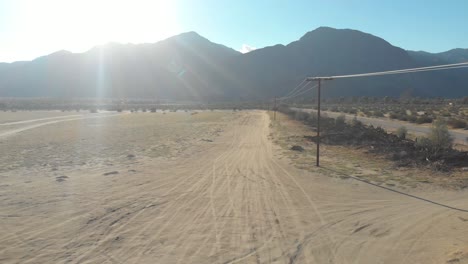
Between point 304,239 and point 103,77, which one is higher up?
point 103,77

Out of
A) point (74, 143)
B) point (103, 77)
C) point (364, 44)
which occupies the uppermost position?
point (364, 44)

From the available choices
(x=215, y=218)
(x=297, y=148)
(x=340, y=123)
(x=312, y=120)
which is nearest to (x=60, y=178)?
(x=215, y=218)

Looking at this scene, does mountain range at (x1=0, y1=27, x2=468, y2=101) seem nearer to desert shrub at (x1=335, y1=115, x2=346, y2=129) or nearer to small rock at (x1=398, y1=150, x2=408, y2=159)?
desert shrub at (x1=335, y1=115, x2=346, y2=129)

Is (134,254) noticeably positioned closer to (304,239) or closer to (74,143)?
(304,239)

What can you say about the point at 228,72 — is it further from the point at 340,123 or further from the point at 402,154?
the point at 402,154

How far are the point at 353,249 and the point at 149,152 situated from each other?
13.4m

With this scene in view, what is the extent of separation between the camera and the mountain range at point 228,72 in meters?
148

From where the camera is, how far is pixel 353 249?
20.9 feet

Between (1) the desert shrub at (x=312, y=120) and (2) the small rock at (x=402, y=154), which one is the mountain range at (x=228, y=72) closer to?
(1) the desert shrub at (x=312, y=120)

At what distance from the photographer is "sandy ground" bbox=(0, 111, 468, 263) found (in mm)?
6234

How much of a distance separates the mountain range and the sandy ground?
424 feet

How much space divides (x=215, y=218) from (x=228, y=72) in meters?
151

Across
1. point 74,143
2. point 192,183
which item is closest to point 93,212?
point 192,183

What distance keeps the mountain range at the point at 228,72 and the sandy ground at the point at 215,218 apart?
5086 inches
